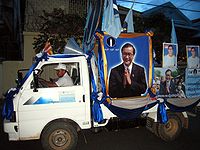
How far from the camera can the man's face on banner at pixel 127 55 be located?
5.42 m

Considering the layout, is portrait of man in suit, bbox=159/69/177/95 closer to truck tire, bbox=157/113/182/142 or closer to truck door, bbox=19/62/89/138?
truck tire, bbox=157/113/182/142

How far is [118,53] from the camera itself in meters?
5.38

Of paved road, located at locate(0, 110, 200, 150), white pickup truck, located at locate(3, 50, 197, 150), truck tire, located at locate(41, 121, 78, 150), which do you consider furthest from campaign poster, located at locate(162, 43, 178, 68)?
truck tire, located at locate(41, 121, 78, 150)

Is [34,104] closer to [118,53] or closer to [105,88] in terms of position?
[105,88]

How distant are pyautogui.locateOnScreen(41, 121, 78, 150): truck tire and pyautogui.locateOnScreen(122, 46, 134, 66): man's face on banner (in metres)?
2.03

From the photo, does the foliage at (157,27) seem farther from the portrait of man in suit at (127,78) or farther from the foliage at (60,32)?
the portrait of man in suit at (127,78)

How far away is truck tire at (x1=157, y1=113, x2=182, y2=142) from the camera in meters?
6.00

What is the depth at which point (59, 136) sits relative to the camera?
16.9ft

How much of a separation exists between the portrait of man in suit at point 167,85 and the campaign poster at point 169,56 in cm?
17

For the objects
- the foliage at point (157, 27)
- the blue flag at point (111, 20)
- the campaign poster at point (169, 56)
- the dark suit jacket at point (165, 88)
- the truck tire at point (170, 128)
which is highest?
the foliage at point (157, 27)

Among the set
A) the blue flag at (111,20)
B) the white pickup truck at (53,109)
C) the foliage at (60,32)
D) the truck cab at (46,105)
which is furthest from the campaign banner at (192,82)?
the foliage at (60,32)

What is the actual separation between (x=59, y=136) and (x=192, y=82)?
3.75 m

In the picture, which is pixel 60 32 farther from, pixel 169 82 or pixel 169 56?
pixel 169 82

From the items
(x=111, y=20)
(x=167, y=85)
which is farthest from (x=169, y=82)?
(x=111, y=20)
